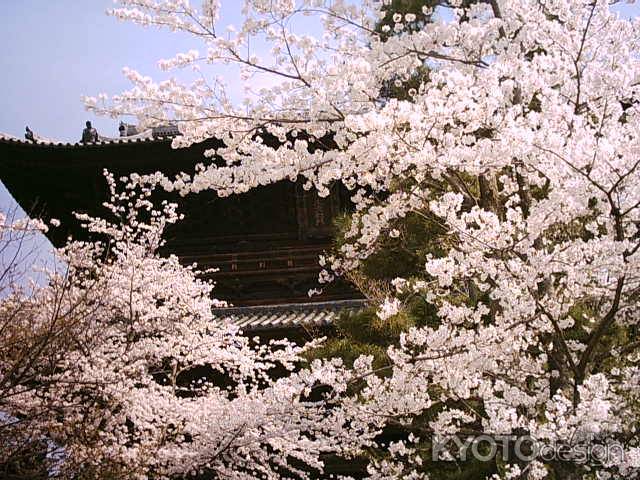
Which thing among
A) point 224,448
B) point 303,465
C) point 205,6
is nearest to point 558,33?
point 205,6

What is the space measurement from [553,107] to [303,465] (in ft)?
19.5

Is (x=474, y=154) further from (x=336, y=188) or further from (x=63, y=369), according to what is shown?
(x=336, y=188)

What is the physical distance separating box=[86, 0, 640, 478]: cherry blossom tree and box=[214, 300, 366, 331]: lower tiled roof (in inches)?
134

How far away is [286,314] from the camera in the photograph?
8930mm

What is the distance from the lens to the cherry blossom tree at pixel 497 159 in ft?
11.9

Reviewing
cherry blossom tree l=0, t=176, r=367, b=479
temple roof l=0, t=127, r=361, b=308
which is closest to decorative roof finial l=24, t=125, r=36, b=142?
temple roof l=0, t=127, r=361, b=308

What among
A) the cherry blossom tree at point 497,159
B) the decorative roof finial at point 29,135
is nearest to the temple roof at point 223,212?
the decorative roof finial at point 29,135

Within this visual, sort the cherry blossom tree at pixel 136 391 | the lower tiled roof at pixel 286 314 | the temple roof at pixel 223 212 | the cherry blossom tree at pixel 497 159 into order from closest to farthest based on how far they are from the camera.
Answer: the cherry blossom tree at pixel 497 159 < the cherry blossom tree at pixel 136 391 < the lower tiled roof at pixel 286 314 < the temple roof at pixel 223 212

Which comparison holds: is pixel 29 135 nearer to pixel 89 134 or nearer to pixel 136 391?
pixel 89 134

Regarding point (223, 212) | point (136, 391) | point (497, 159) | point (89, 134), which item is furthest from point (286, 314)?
point (497, 159)

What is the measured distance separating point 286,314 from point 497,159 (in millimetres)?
5602

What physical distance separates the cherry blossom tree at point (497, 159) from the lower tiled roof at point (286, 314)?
3406mm

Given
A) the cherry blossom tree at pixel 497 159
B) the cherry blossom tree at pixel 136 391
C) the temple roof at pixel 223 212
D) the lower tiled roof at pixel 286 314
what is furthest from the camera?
the temple roof at pixel 223 212

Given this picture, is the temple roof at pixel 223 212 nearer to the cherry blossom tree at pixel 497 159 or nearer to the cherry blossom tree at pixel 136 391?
the cherry blossom tree at pixel 136 391
